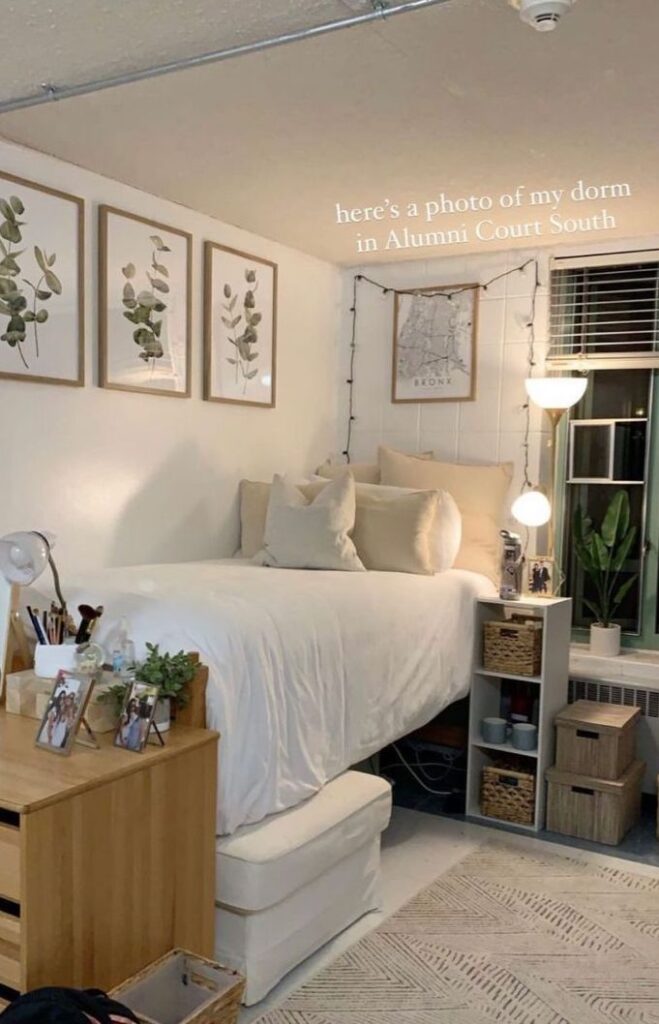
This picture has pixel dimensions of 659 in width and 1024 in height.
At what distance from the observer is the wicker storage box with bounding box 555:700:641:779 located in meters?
3.29

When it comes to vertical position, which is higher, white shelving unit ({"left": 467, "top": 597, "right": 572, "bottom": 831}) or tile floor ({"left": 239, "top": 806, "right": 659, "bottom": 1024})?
white shelving unit ({"left": 467, "top": 597, "right": 572, "bottom": 831})

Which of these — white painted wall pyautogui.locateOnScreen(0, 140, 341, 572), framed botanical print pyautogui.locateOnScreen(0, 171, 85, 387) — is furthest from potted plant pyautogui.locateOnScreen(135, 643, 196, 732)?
framed botanical print pyautogui.locateOnScreen(0, 171, 85, 387)

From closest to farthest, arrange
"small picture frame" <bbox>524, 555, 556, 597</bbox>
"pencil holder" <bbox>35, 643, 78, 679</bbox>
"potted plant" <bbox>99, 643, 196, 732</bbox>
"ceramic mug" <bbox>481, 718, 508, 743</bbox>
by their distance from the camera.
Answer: "potted plant" <bbox>99, 643, 196, 732</bbox>, "pencil holder" <bbox>35, 643, 78, 679</bbox>, "ceramic mug" <bbox>481, 718, 508, 743</bbox>, "small picture frame" <bbox>524, 555, 556, 597</bbox>

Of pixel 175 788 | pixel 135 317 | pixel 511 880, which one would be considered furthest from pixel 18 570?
pixel 511 880

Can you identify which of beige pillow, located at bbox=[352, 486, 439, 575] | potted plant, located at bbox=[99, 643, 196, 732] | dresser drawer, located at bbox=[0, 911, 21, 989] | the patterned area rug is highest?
beige pillow, located at bbox=[352, 486, 439, 575]

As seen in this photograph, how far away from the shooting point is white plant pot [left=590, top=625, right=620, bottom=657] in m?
3.78

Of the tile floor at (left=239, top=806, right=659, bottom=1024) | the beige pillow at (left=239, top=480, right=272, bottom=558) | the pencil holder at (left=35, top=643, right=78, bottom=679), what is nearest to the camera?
the pencil holder at (left=35, top=643, right=78, bottom=679)

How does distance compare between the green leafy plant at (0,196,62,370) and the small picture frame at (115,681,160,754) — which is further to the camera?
the green leafy plant at (0,196,62,370)

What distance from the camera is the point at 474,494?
3.90 m

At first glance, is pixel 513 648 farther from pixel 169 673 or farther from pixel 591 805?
pixel 169 673

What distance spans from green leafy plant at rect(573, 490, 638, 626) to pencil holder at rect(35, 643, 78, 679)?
2.32 m

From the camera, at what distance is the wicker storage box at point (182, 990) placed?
187cm

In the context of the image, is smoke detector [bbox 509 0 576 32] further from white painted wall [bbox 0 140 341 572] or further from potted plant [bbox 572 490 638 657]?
potted plant [bbox 572 490 638 657]

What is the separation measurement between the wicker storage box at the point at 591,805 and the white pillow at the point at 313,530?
1119 millimetres
